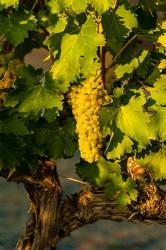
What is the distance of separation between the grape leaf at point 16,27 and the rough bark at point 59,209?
1210mm

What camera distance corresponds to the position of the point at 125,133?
3363 millimetres

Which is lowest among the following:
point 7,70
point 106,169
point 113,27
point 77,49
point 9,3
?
point 106,169

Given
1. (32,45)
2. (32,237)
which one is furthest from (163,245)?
(32,45)

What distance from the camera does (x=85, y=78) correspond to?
348 centimetres

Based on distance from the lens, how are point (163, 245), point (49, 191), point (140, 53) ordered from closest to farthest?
point (140, 53), point (49, 191), point (163, 245)

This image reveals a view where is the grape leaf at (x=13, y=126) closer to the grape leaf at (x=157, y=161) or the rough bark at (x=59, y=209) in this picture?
the rough bark at (x=59, y=209)

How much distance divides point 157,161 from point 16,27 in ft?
4.27

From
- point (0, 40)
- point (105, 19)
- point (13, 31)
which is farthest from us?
point (0, 40)

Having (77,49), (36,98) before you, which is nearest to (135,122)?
(77,49)

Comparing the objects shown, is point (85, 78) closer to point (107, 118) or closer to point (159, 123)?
point (107, 118)

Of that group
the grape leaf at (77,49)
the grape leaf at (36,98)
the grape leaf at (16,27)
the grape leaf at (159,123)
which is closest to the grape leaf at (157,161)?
the grape leaf at (159,123)

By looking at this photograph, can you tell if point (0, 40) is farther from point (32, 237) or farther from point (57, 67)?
point (32, 237)

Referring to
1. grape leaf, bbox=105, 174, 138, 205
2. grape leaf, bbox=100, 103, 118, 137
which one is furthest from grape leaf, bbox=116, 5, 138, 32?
grape leaf, bbox=105, 174, 138, 205

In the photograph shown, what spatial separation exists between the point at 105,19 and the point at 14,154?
1127 millimetres
